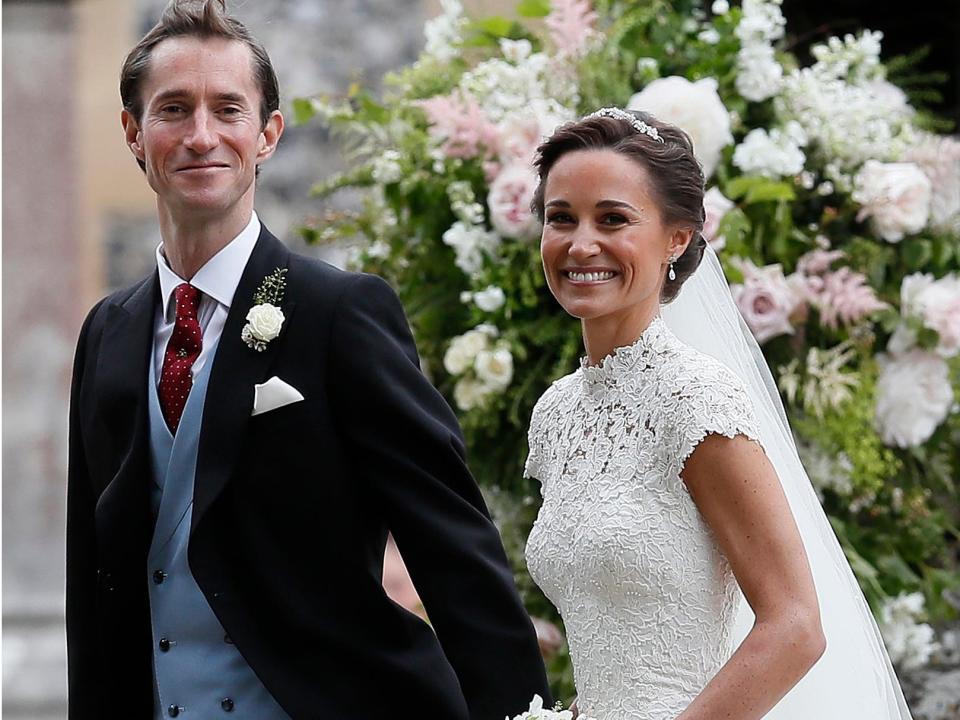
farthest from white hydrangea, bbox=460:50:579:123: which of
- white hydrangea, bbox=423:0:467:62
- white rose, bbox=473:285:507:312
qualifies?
white rose, bbox=473:285:507:312

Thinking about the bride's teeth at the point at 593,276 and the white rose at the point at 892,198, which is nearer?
the bride's teeth at the point at 593,276

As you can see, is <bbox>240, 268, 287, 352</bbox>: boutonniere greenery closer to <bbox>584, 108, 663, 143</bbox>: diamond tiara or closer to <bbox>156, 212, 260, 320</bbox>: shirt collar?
<bbox>156, 212, 260, 320</bbox>: shirt collar

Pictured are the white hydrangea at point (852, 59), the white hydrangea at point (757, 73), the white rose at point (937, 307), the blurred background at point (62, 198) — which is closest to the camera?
the white rose at point (937, 307)

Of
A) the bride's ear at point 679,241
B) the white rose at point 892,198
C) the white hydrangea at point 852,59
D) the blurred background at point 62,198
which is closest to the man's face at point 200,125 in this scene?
the bride's ear at point 679,241

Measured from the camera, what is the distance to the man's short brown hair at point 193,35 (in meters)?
2.89

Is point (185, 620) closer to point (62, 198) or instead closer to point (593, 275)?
point (593, 275)

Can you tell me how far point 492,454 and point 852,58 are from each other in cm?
141

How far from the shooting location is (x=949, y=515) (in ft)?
15.1

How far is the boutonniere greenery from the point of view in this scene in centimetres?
286

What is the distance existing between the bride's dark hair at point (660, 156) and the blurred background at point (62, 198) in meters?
4.13

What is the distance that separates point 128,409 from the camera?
115 inches

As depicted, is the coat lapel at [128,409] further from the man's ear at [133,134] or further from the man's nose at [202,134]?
the man's nose at [202,134]

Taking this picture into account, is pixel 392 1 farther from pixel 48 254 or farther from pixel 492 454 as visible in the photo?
pixel 492 454

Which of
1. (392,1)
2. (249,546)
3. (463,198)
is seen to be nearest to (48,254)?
(392,1)
